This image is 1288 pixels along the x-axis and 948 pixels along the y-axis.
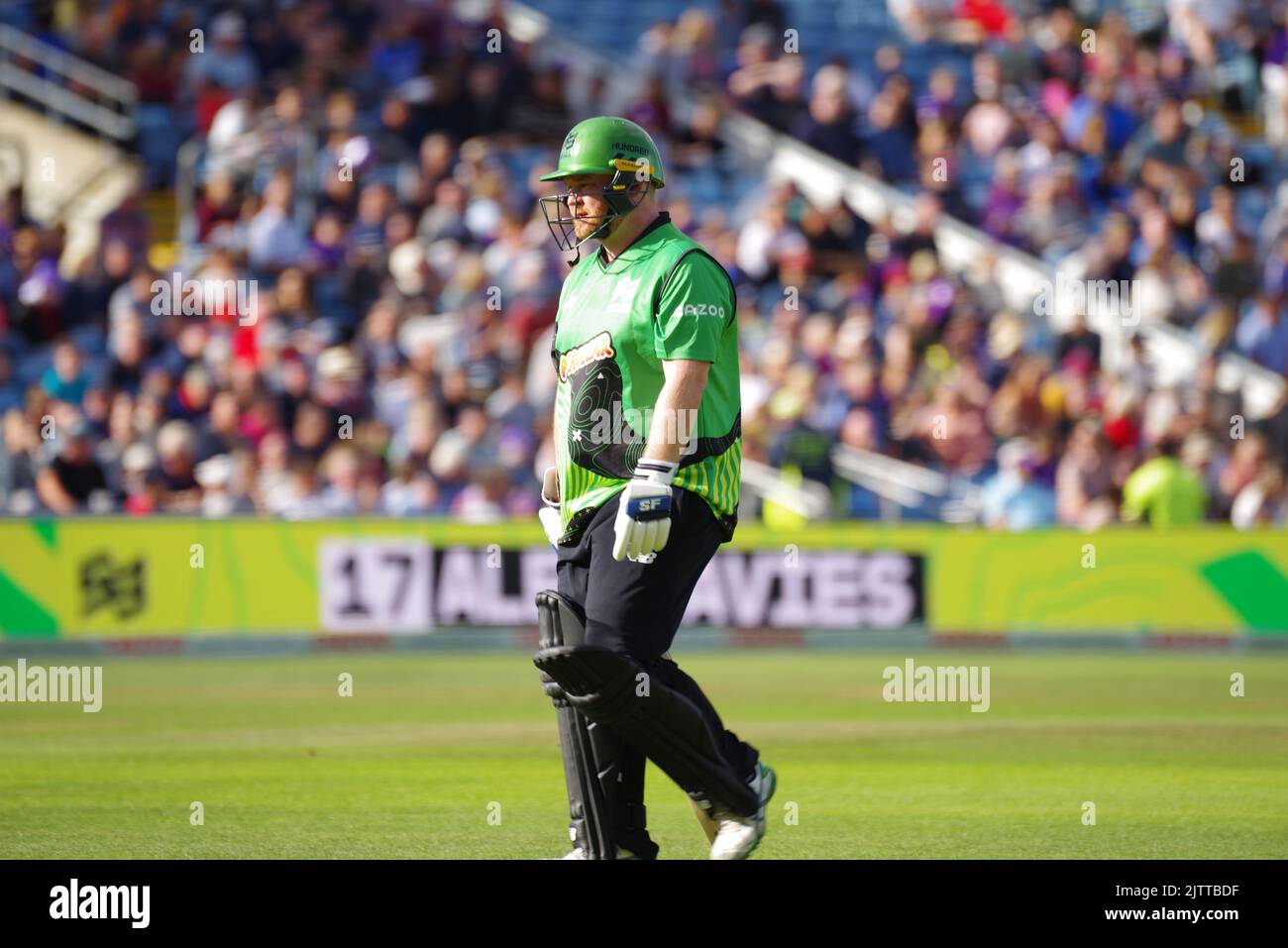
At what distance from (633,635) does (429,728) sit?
6.37 meters

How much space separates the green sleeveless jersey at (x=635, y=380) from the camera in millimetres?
7926

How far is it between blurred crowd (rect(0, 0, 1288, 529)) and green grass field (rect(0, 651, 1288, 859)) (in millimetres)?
2628

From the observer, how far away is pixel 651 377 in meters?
8.06

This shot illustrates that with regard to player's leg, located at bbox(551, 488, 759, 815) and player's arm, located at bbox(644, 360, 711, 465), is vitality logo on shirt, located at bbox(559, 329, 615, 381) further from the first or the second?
player's leg, located at bbox(551, 488, 759, 815)

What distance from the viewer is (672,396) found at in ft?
25.4

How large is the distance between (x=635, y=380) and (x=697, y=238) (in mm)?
16295

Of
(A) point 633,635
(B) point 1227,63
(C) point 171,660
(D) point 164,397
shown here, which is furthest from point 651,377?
(B) point 1227,63

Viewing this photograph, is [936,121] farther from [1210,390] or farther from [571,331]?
[571,331]

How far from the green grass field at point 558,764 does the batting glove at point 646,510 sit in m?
1.75

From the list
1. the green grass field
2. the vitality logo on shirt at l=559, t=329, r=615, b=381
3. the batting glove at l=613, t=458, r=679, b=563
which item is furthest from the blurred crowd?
the batting glove at l=613, t=458, r=679, b=563
